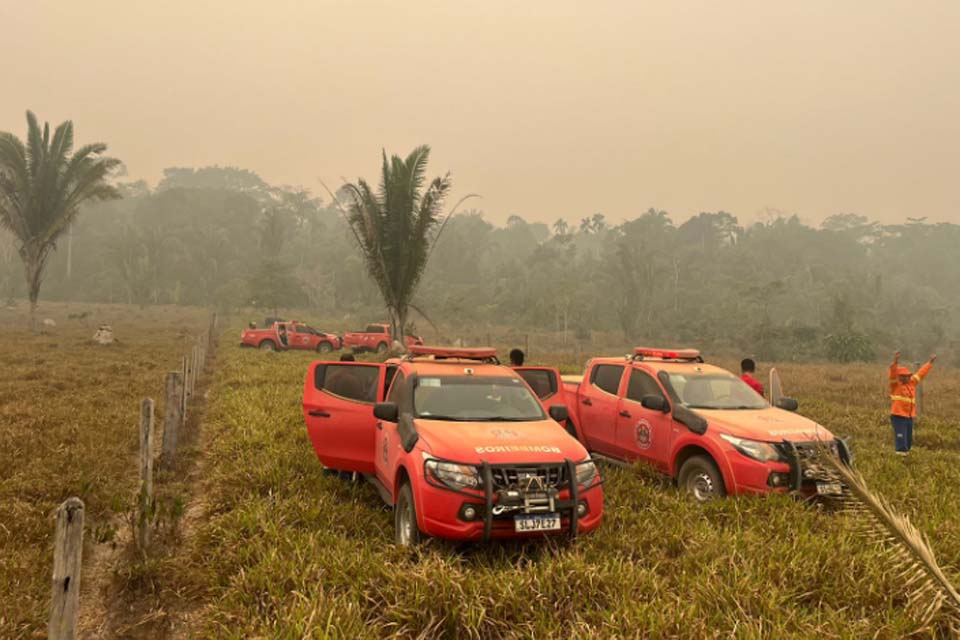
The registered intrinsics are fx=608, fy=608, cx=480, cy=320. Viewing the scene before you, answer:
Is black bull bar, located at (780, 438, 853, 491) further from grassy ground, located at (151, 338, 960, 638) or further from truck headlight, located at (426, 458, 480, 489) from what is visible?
truck headlight, located at (426, 458, 480, 489)

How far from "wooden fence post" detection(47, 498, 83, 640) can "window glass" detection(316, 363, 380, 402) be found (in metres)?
4.07

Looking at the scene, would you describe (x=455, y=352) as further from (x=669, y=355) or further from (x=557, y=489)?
(x=669, y=355)

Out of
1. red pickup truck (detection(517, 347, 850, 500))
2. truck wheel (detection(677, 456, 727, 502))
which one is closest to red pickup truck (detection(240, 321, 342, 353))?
red pickup truck (detection(517, 347, 850, 500))

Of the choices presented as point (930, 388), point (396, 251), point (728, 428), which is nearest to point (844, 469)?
point (728, 428)

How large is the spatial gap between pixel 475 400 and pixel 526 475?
146 cm

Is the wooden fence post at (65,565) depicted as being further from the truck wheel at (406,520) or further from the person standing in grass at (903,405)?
the person standing in grass at (903,405)

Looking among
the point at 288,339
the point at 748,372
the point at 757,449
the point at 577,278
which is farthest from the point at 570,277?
the point at 757,449

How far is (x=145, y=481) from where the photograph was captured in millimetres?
5398

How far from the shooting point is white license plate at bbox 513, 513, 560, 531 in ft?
16.3

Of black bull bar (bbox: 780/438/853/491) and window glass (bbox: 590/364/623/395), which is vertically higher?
window glass (bbox: 590/364/623/395)

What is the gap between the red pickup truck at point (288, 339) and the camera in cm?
2672

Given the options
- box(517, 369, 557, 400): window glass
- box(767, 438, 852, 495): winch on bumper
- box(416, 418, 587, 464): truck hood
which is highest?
box(517, 369, 557, 400): window glass

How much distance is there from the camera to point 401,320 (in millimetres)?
20000

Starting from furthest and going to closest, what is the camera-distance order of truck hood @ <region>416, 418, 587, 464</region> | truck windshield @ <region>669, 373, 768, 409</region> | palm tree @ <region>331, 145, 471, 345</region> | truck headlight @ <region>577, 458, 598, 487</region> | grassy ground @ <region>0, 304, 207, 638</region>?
palm tree @ <region>331, 145, 471, 345</region>, truck windshield @ <region>669, 373, 768, 409</region>, truck headlight @ <region>577, 458, 598, 487</region>, truck hood @ <region>416, 418, 587, 464</region>, grassy ground @ <region>0, 304, 207, 638</region>
